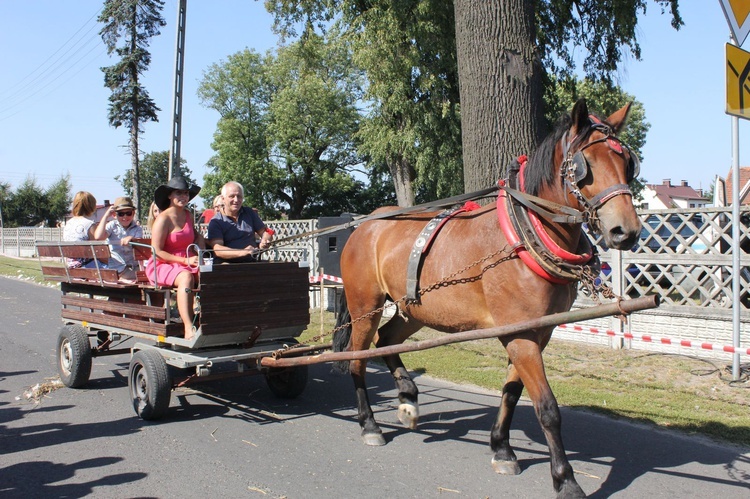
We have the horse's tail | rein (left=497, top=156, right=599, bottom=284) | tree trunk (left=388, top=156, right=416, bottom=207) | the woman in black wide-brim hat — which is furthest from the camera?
tree trunk (left=388, top=156, right=416, bottom=207)

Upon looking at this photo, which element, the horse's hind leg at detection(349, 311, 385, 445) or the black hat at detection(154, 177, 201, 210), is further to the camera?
the black hat at detection(154, 177, 201, 210)

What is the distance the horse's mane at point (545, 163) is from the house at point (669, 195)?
75715 mm

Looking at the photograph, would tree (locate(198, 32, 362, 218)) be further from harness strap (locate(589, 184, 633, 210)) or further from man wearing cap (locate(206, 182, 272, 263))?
harness strap (locate(589, 184, 633, 210))

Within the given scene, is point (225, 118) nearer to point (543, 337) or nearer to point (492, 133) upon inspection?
point (492, 133)

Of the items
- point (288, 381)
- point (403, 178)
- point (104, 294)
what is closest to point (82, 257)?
point (104, 294)

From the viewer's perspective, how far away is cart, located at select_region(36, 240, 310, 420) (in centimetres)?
522

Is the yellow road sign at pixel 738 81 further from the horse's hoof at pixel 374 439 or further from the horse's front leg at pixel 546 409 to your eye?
the horse's hoof at pixel 374 439

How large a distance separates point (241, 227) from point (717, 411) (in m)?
4.77

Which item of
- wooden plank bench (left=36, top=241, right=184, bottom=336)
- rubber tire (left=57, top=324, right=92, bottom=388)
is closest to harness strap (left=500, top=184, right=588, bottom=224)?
wooden plank bench (left=36, top=241, right=184, bottom=336)

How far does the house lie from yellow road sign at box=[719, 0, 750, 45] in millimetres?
73246

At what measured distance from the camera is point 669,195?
7956 cm

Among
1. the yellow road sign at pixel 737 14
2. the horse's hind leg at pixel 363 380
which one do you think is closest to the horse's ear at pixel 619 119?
the horse's hind leg at pixel 363 380

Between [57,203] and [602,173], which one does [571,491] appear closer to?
[602,173]

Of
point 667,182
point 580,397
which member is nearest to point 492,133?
point 580,397
